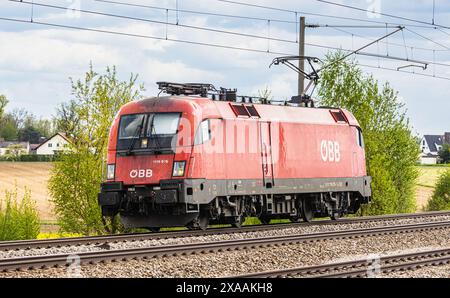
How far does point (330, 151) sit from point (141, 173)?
6919 mm

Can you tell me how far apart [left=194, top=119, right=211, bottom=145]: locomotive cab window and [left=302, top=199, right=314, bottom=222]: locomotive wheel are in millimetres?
5333

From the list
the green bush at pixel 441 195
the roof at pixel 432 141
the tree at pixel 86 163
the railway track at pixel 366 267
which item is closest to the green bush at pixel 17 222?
the tree at pixel 86 163

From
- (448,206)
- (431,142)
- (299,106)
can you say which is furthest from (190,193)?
(431,142)

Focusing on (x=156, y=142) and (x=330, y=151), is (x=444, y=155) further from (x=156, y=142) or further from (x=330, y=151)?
(x=156, y=142)

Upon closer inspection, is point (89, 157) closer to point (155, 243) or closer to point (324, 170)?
point (324, 170)

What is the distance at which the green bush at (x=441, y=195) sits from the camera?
49.4 m

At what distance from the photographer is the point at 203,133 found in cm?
2039

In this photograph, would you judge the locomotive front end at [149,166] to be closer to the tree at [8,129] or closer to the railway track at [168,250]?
the railway track at [168,250]

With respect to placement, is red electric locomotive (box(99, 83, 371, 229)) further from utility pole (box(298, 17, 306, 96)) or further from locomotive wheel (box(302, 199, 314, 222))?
utility pole (box(298, 17, 306, 96))

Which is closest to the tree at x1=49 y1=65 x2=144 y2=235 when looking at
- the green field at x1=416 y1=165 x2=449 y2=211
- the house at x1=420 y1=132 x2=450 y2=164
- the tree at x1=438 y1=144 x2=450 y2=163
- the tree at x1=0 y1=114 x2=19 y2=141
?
the green field at x1=416 y1=165 x2=449 y2=211

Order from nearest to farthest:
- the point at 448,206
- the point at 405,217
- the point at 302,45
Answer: the point at 405,217
the point at 302,45
the point at 448,206

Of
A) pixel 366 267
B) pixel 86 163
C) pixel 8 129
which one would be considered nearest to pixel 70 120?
pixel 86 163
